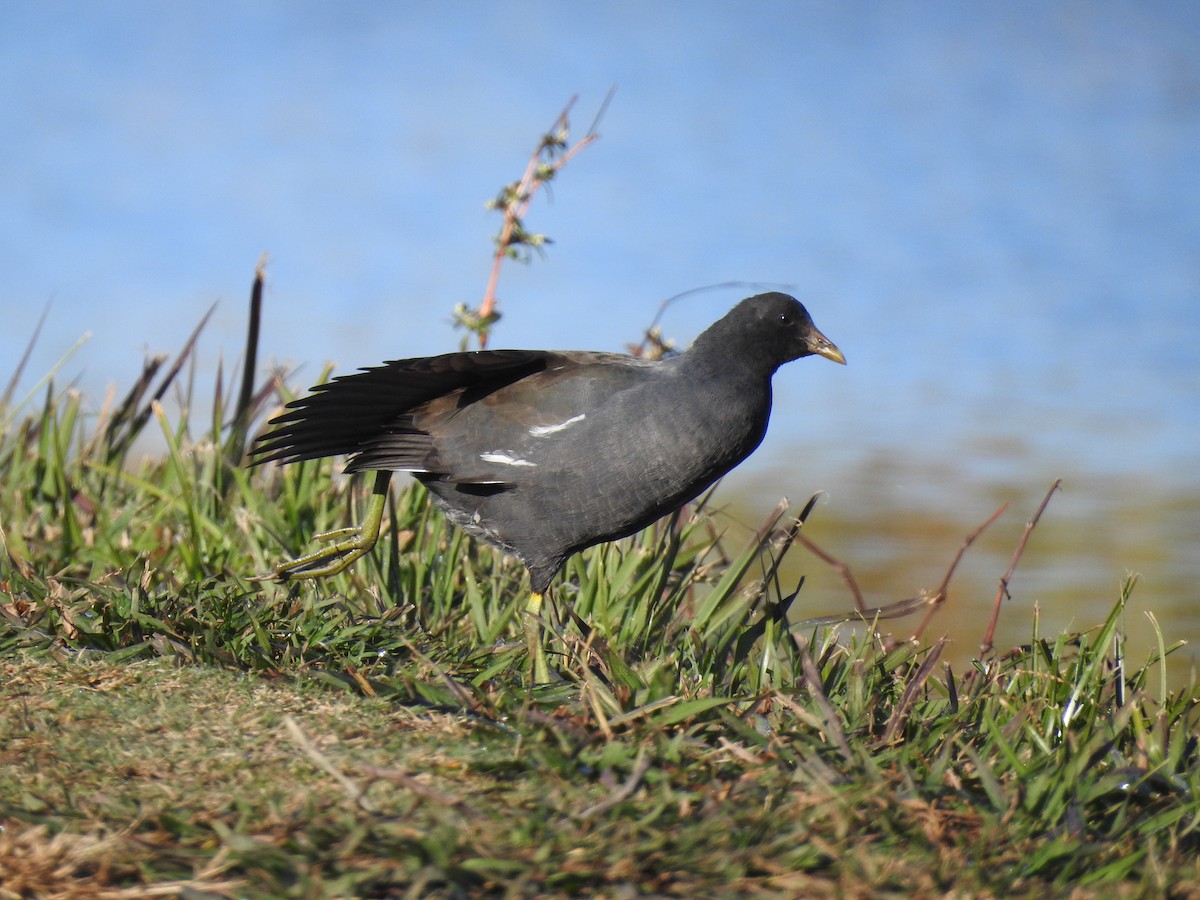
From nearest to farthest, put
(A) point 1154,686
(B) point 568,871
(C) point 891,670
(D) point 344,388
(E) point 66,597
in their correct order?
(B) point 568,871 < (E) point 66,597 < (C) point 891,670 < (D) point 344,388 < (A) point 1154,686

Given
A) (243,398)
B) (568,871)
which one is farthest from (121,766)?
(243,398)

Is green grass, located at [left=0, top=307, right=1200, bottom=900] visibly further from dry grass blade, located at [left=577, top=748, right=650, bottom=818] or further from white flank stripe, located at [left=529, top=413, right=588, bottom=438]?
white flank stripe, located at [left=529, top=413, right=588, bottom=438]

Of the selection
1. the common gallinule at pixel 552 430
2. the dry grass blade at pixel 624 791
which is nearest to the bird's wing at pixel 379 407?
the common gallinule at pixel 552 430

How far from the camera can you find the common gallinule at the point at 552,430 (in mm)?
3482

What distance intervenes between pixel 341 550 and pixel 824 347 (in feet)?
5.49

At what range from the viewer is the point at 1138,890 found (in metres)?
2.00

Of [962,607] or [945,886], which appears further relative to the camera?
[962,607]

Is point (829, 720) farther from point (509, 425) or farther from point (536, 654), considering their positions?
point (509, 425)

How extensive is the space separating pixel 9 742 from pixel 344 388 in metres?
1.52

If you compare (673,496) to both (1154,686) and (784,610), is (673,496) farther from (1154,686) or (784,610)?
(1154,686)

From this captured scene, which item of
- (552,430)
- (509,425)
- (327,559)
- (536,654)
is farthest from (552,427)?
(327,559)

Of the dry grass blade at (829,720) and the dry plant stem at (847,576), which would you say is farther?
the dry plant stem at (847,576)

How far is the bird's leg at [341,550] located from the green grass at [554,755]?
0.28 feet

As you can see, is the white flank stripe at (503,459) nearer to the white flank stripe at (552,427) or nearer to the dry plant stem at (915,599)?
the white flank stripe at (552,427)
